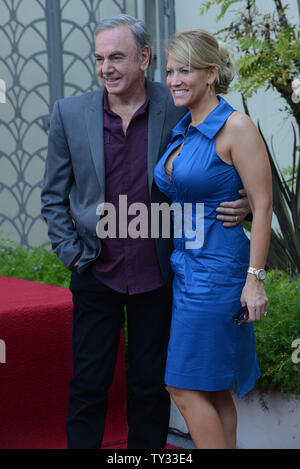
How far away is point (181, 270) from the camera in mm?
2066

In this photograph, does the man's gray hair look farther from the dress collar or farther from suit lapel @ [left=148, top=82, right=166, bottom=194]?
the dress collar

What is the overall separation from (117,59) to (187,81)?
10.3 inches

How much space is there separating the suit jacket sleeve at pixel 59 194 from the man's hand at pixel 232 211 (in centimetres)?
49

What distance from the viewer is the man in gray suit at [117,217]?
2154 mm

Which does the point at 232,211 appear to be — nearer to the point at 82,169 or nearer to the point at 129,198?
the point at 129,198

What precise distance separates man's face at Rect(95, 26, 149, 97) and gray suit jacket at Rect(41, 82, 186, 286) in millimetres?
110

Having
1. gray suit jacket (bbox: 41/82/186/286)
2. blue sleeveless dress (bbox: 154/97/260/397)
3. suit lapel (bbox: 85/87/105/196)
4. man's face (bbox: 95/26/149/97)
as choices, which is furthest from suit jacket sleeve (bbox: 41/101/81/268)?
blue sleeveless dress (bbox: 154/97/260/397)

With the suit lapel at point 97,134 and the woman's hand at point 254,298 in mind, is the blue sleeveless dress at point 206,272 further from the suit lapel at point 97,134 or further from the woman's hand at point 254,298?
the suit lapel at point 97,134

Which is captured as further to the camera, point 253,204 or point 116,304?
point 116,304

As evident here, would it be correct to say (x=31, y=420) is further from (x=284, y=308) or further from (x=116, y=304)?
(x=284, y=308)

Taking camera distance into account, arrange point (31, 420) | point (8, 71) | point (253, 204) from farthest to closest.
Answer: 1. point (8, 71)
2. point (31, 420)
3. point (253, 204)

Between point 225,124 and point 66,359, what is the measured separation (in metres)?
1.25

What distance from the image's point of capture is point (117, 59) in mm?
2125

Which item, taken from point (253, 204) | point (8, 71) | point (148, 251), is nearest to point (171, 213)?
point (148, 251)
